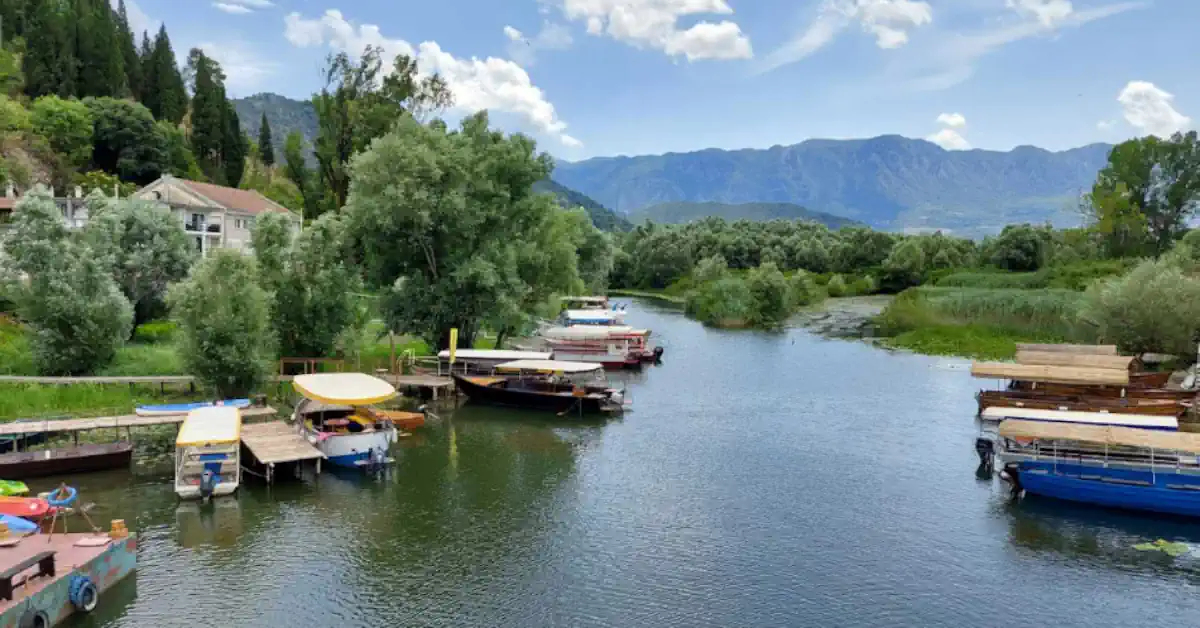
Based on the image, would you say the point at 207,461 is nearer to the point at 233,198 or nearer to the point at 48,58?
the point at 233,198

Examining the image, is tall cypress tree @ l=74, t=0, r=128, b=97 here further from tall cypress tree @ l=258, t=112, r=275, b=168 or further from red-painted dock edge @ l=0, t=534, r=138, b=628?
red-painted dock edge @ l=0, t=534, r=138, b=628

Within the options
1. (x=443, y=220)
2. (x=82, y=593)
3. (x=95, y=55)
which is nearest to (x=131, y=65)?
(x=95, y=55)

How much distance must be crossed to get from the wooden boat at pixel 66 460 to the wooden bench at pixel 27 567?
13739 millimetres

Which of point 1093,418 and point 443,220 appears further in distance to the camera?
point 443,220

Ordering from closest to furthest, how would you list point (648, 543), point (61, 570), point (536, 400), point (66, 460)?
point (61, 570) < point (648, 543) < point (66, 460) < point (536, 400)

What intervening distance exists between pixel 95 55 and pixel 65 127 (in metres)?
22.5

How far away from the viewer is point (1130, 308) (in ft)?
202

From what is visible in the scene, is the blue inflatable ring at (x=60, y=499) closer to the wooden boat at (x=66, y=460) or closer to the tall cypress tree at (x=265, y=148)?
the wooden boat at (x=66, y=460)

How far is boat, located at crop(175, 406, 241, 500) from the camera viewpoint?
30375 mm

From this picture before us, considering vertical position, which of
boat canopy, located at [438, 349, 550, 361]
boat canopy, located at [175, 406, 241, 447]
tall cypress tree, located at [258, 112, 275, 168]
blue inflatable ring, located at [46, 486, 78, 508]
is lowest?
blue inflatable ring, located at [46, 486, 78, 508]

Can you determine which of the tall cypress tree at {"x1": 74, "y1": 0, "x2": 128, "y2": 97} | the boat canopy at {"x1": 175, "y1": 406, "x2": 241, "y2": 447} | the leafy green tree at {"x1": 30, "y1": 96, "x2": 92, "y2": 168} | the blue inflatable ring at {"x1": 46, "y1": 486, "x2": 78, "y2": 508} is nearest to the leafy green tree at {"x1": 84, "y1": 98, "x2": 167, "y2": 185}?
the leafy green tree at {"x1": 30, "y1": 96, "x2": 92, "y2": 168}

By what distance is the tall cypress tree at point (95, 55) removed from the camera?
348 ft

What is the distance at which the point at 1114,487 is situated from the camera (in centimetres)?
3141

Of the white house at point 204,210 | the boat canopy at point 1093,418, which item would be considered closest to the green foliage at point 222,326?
the boat canopy at point 1093,418
